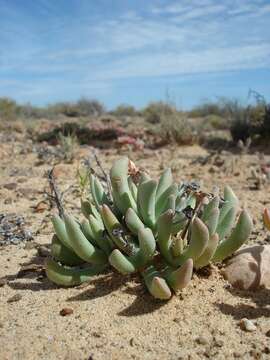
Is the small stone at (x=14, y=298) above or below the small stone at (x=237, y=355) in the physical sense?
above

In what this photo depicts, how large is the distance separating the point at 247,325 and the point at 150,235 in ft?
2.34

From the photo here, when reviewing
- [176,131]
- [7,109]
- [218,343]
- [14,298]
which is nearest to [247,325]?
[218,343]

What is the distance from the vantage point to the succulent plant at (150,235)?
285 centimetres

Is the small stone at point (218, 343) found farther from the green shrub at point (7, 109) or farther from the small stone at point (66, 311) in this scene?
the green shrub at point (7, 109)

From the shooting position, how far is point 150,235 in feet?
9.39

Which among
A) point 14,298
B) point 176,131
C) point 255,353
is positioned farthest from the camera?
point 176,131

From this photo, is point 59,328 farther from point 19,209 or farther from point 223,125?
point 223,125

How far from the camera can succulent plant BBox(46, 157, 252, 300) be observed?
285 centimetres

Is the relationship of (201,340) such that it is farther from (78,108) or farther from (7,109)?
(78,108)

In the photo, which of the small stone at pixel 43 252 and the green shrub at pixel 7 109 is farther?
the green shrub at pixel 7 109

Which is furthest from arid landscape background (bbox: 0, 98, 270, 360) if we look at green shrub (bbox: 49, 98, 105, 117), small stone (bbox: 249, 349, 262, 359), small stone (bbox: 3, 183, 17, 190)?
green shrub (bbox: 49, 98, 105, 117)

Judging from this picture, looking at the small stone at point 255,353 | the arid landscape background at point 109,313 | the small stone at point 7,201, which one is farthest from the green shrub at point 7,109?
the small stone at point 255,353

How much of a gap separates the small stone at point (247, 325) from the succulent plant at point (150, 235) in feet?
1.22

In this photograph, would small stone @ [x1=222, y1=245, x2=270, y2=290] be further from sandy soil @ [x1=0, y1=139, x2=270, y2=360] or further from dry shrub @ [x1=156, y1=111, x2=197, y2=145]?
dry shrub @ [x1=156, y1=111, x2=197, y2=145]
